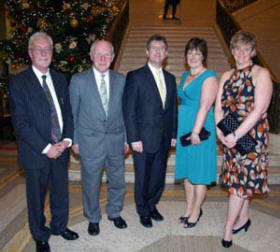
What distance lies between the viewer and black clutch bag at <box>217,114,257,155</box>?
2.78 metres

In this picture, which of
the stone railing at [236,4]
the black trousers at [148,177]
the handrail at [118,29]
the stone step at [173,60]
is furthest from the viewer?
the stone railing at [236,4]

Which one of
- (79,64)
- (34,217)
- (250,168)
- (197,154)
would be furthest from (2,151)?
(250,168)

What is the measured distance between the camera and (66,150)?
291 centimetres

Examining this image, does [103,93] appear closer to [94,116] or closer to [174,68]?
[94,116]

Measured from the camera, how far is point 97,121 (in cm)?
296

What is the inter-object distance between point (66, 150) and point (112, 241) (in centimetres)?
97

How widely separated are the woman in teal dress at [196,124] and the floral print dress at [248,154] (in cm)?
18

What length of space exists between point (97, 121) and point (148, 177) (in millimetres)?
790

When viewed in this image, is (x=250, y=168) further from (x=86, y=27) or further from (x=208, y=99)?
(x=86, y=27)

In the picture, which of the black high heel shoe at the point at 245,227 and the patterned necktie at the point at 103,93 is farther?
the black high heel shoe at the point at 245,227

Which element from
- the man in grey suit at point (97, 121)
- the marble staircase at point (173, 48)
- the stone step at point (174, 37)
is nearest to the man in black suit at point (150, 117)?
the man in grey suit at point (97, 121)

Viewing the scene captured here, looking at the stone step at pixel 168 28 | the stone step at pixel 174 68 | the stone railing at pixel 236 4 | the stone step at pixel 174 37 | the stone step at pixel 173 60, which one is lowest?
the stone step at pixel 174 68

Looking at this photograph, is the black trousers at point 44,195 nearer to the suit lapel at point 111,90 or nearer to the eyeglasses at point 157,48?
the suit lapel at point 111,90

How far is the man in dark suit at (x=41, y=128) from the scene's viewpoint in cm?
258
